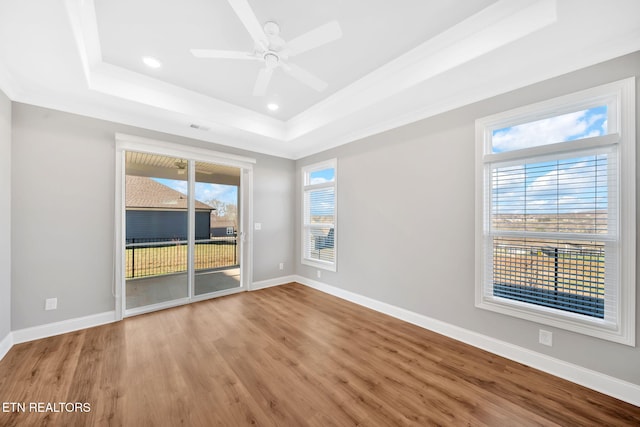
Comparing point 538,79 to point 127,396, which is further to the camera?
point 538,79

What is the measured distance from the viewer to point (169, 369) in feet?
7.07

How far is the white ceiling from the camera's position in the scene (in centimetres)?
177

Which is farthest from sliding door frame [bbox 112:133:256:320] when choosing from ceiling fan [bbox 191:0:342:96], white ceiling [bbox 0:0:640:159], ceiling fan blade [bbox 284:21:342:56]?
ceiling fan blade [bbox 284:21:342:56]

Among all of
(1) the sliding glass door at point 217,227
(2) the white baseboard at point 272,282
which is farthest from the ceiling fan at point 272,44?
(2) the white baseboard at point 272,282

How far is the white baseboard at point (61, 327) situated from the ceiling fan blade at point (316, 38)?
12.5ft

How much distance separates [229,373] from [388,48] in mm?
3417

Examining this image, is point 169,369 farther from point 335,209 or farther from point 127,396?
point 335,209

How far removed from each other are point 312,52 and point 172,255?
3.68 metres

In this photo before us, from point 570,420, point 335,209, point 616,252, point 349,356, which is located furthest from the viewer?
point 335,209

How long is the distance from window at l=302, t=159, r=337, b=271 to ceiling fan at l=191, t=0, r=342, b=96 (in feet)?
7.15

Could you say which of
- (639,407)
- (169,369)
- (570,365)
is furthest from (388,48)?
(169,369)

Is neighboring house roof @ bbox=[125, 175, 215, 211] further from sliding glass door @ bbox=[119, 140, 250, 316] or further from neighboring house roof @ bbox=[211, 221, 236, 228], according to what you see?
neighboring house roof @ bbox=[211, 221, 236, 228]

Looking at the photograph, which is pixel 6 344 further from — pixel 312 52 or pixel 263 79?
pixel 312 52

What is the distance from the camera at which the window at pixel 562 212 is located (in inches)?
72.9
